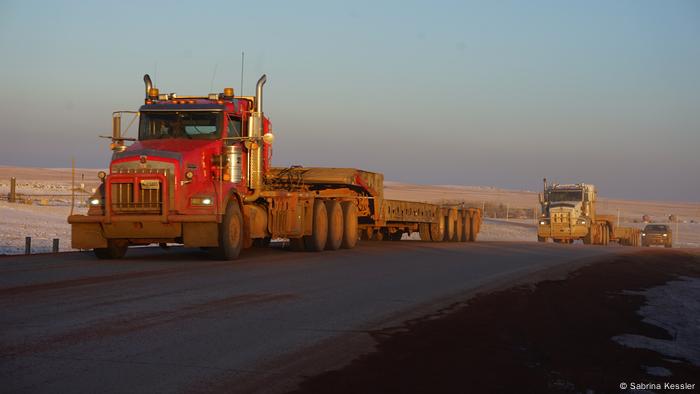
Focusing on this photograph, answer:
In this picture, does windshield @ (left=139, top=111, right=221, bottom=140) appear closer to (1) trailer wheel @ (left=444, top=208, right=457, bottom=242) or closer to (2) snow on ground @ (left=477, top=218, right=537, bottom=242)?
(1) trailer wheel @ (left=444, top=208, right=457, bottom=242)

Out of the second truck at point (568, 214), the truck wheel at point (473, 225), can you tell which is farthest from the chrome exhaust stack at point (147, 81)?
the second truck at point (568, 214)

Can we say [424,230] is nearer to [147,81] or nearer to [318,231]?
[318,231]

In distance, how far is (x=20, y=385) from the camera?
21.7 feet

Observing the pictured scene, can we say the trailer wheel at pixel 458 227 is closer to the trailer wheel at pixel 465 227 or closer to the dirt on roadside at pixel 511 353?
the trailer wheel at pixel 465 227

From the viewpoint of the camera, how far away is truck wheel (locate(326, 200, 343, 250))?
948 inches

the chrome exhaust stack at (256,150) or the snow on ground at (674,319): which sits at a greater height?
the chrome exhaust stack at (256,150)

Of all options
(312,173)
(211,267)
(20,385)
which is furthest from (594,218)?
(20,385)

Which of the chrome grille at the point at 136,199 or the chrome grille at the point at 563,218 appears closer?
the chrome grille at the point at 136,199

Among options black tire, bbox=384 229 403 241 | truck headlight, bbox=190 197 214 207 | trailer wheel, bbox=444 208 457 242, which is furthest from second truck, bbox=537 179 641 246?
truck headlight, bbox=190 197 214 207

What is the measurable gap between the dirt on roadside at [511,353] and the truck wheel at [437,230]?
68.3 feet

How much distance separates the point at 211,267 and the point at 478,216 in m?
25.4

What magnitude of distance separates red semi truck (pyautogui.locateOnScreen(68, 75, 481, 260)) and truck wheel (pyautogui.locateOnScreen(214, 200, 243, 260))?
0.02 metres

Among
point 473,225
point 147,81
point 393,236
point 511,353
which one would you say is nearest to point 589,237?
point 473,225

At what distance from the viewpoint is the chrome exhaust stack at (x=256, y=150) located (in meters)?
19.9
